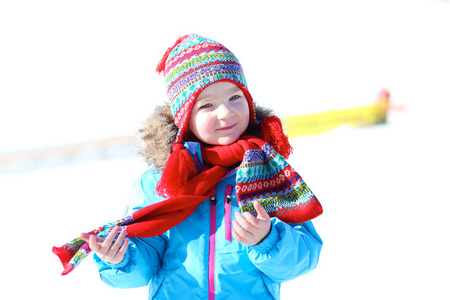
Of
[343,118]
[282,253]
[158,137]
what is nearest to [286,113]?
[343,118]

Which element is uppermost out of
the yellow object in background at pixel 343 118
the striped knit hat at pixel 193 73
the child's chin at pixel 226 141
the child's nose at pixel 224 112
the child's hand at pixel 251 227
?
the yellow object in background at pixel 343 118

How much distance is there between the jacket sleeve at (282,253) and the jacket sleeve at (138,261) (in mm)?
239

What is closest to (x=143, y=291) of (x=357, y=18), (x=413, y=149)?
(x=413, y=149)

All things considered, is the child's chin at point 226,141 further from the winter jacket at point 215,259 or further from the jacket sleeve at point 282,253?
the jacket sleeve at point 282,253

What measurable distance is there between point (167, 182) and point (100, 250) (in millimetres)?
203

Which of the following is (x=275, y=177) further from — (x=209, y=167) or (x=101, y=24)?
(x=101, y=24)

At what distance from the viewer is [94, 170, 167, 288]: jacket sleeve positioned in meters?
0.94

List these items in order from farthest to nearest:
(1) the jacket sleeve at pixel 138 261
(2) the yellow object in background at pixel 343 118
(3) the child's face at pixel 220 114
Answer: (2) the yellow object in background at pixel 343 118 < (3) the child's face at pixel 220 114 < (1) the jacket sleeve at pixel 138 261

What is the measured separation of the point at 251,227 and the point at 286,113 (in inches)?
188

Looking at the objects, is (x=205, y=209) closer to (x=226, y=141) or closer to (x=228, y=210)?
(x=228, y=210)

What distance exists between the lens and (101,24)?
650 centimetres

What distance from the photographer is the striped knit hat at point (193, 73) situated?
1.07 metres

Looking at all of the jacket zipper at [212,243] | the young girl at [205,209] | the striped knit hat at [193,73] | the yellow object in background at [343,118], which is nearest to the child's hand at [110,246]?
the young girl at [205,209]

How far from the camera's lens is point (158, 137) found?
1.12m
